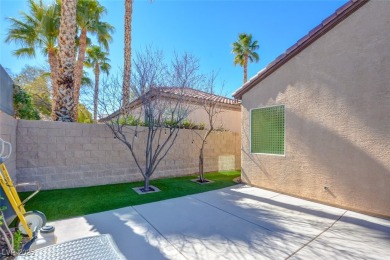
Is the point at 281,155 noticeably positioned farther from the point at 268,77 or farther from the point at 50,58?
the point at 50,58

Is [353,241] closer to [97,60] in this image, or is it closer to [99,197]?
[99,197]

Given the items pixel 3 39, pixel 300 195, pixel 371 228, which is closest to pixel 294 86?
pixel 300 195

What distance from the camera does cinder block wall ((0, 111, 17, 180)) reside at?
4868mm

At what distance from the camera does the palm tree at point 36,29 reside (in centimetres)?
1091

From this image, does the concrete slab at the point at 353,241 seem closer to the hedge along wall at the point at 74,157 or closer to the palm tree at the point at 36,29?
the hedge along wall at the point at 74,157

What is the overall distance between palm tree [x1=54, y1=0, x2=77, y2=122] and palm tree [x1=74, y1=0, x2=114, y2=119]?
4630 mm

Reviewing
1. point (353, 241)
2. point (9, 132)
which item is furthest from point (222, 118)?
point (9, 132)

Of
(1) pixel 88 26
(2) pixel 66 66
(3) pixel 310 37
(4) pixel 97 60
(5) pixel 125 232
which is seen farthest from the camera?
(4) pixel 97 60

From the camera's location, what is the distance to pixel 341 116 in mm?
5785

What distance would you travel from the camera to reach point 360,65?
5.47 metres

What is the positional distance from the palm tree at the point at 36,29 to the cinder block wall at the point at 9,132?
641 cm

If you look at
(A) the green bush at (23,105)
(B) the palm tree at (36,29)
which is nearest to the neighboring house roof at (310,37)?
(A) the green bush at (23,105)

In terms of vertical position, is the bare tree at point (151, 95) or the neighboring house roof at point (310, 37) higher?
the neighboring house roof at point (310, 37)

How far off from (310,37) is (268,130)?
11.2ft
